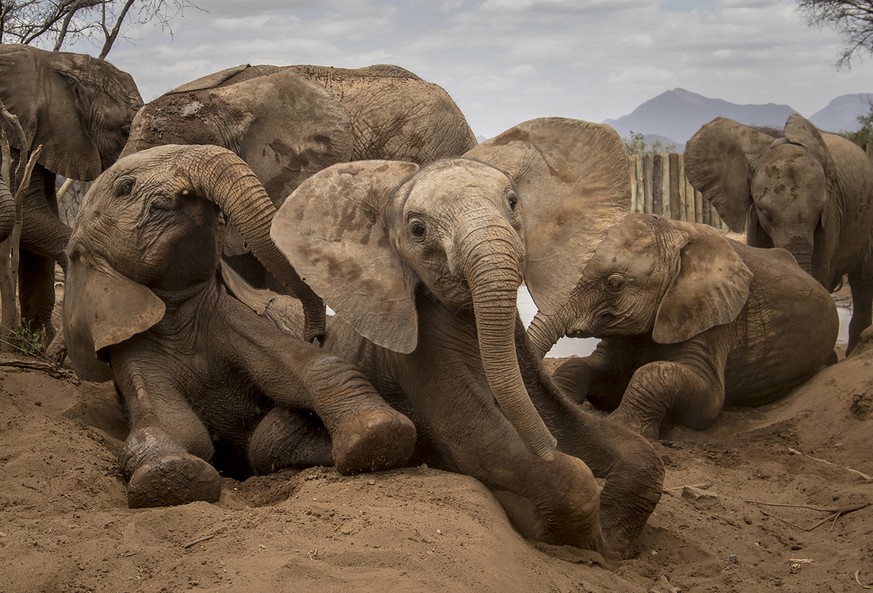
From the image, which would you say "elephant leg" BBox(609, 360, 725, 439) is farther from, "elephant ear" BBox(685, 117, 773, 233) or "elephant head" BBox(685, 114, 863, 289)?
"elephant ear" BBox(685, 117, 773, 233)

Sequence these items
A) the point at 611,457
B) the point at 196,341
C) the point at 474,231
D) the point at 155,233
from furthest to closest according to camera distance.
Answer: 1. the point at 196,341
2. the point at 155,233
3. the point at 611,457
4. the point at 474,231

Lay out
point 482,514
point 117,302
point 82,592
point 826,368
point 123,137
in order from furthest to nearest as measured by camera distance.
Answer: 1. point 123,137
2. point 826,368
3. point 117,302
4. point 482,514
5. point 82,592

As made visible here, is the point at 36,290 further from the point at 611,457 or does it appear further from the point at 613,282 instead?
the point at 611,457

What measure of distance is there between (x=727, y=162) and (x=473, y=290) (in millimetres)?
6598

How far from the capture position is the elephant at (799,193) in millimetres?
9648

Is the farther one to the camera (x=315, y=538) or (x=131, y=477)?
(x=131, y=477)

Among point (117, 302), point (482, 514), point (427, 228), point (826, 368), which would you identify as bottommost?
point (826, 368)

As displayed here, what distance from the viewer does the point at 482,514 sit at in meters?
4.45

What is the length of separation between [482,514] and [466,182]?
1.13m

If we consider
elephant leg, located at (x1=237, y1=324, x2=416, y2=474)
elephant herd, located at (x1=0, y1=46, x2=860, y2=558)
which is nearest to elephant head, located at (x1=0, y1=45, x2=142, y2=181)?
elephant herd, located at (x1=0, y1=46, x2=860, y2=558)

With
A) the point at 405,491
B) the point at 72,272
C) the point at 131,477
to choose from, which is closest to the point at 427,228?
the point at 405,491

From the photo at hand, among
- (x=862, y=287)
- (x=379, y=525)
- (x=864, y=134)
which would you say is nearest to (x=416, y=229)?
(x=379, y=525)

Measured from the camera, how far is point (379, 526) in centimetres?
414

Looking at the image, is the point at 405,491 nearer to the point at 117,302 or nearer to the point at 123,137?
the point at 117,302
